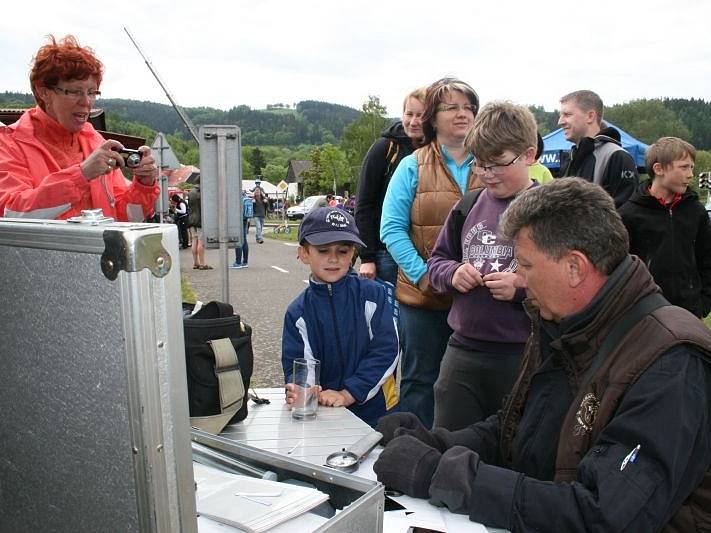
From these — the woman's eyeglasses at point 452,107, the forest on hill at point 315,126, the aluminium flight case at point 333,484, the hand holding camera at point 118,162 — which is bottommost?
the aluminium flight case at point 333,484

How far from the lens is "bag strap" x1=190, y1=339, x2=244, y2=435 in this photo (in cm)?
192

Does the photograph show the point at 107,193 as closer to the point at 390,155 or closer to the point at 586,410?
the point at 390,155

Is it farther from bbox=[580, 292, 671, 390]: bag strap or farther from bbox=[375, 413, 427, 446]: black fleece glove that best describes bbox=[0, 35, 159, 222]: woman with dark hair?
bbox=[580, 292, 671, 390]: bag strap

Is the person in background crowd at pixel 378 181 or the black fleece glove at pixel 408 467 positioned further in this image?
the person in background crowd at pixel 378 181

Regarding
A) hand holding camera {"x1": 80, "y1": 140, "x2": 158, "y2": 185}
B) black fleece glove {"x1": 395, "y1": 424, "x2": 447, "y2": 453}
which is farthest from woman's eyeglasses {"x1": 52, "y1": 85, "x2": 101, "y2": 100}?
black fleece glove {"x1": 395, "y1": 424, "x2": 447, "y2": 453}

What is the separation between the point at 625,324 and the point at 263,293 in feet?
29.7

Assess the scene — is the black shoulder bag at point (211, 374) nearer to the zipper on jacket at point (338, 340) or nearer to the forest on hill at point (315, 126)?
the zipper on jacket at point (338, 340)

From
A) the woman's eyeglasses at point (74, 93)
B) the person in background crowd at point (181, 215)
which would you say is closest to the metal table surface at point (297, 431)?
the woman's eyeglasses at point (74, 93)

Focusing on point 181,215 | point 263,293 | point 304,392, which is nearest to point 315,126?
point 181,215

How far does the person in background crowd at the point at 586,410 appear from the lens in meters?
Result: 1.26

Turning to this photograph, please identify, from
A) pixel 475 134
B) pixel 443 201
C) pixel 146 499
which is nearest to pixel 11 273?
pixel 146 499

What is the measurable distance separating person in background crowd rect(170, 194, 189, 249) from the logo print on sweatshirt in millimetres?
16467

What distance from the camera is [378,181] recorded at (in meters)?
3.81

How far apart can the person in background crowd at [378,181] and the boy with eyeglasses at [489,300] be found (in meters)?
1.17
